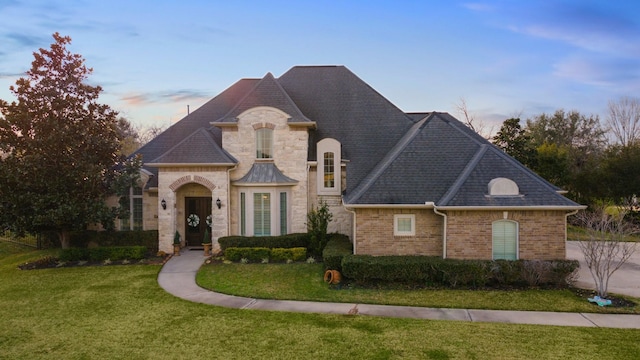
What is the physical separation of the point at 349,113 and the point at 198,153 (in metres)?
8.23

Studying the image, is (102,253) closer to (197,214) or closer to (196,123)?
(197,214)

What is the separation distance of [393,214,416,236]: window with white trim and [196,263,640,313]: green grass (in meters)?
2.60

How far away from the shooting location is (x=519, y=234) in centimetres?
1349

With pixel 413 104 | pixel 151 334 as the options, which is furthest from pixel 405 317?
pixel 413 104

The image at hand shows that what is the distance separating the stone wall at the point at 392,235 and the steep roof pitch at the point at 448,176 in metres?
0.53

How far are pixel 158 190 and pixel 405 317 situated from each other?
1356cm

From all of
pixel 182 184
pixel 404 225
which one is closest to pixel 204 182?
pixel 182 184

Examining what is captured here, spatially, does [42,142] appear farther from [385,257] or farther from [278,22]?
[385,257]

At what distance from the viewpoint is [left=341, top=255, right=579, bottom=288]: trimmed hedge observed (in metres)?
12.4

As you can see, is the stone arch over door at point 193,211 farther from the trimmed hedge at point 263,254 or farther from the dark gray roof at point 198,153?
the trimmed hedge at point 263,254

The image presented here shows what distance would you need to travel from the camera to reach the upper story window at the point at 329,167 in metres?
18.8

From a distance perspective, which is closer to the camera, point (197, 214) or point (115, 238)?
point (115, 238)

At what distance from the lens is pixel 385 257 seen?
13.5 metres

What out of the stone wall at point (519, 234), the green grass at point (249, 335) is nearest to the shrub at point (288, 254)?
the green grass at point (249, 335)
